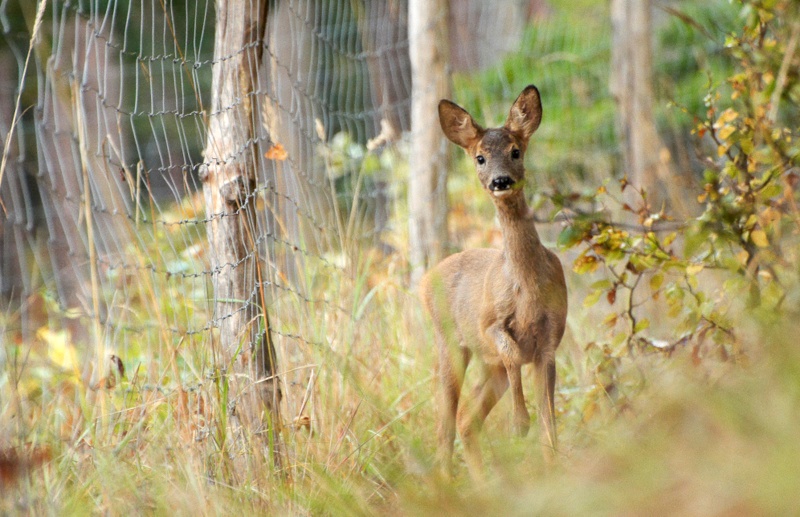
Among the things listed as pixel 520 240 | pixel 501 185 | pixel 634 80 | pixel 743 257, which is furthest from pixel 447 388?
pixel 634 80

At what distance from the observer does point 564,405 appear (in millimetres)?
4527

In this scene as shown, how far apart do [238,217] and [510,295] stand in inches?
40.3

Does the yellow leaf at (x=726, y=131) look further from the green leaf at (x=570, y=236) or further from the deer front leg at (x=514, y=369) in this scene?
the deer front leg at (x=514, y=369)

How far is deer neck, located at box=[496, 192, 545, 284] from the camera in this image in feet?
12.3

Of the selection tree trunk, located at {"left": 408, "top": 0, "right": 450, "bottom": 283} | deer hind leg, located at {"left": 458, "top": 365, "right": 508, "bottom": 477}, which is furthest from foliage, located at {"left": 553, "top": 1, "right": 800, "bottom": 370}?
tree trunk, located at {"left": 408, "top": 0, "right": 450, "bottom": 283}

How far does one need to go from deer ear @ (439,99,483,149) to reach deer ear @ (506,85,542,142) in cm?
13

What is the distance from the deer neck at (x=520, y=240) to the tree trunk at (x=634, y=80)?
3.62 meters

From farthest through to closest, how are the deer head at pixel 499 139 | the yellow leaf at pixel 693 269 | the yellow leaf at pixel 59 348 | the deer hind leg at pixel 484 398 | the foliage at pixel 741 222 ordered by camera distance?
the yellow leaf at pixel 59 348
the deer hind leg at pixel 484 398
the deer head at pixel 499 139
the yellow leaf at pixel 693 269
the foliage at pixel 741 222

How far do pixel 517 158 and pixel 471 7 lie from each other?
11.6 m

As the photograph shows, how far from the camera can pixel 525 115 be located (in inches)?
156

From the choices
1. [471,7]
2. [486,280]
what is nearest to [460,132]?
[486,280]

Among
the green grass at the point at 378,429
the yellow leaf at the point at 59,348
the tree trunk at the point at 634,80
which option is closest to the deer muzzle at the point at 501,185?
the green grass at the point at 378,429

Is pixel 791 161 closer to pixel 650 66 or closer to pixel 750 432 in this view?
pixel 750 432

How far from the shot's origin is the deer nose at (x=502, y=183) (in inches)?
142
